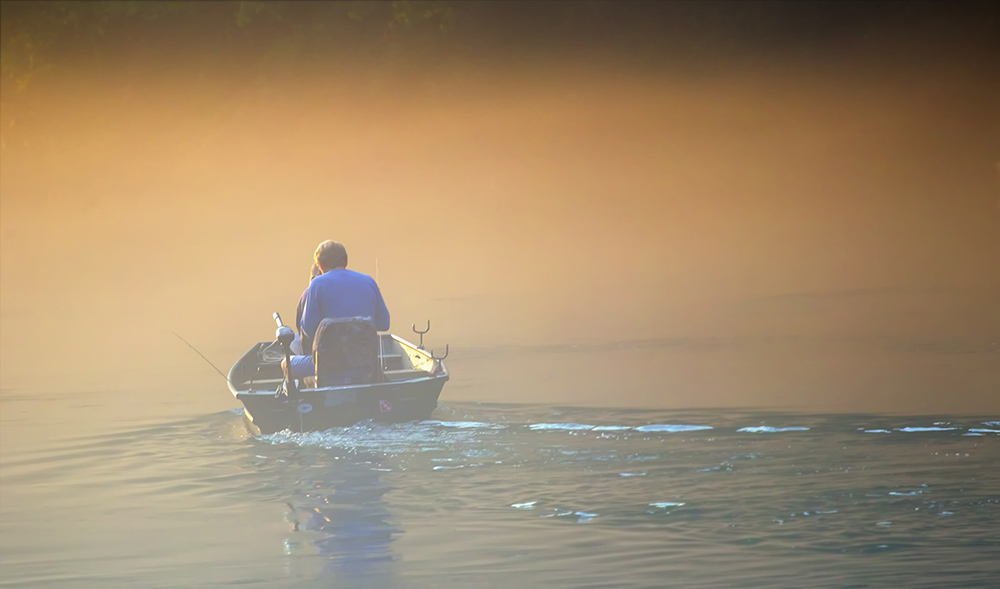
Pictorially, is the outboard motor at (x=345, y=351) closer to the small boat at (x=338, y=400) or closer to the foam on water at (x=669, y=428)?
the small boat at (x=338, y=400)

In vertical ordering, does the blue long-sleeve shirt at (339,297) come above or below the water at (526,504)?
above

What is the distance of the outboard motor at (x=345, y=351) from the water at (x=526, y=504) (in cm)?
25

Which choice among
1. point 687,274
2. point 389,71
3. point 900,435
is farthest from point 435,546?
point 389,71

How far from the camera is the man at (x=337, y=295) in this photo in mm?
5434

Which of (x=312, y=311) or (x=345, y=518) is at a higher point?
(x=312, y=311)

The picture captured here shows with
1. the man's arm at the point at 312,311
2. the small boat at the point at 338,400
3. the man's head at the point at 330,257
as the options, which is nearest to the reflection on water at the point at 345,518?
the small boat at the point at 338,400

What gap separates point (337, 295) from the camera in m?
5.45

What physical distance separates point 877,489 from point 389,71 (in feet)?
59.1

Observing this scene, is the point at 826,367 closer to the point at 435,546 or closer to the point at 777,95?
the point at 435,546

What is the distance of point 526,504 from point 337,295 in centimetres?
152

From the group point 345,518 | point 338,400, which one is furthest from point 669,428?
point 345,518

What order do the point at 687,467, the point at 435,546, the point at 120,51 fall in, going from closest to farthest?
the point at 435,546, the point at 687,467, the point at 120,51

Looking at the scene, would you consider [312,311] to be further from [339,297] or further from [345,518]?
[345,518]

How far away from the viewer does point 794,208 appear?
71.8 ft
